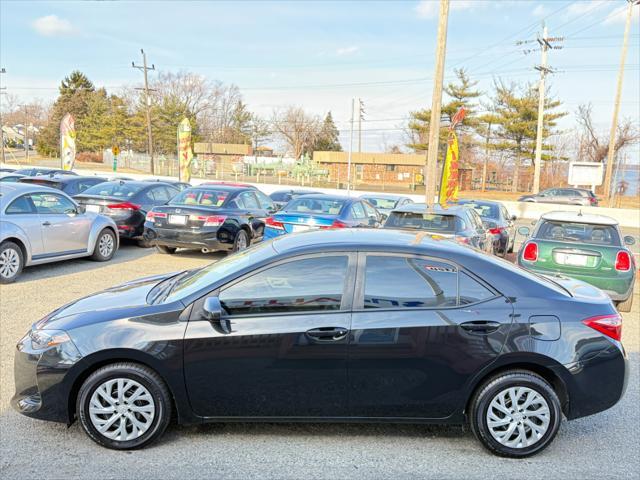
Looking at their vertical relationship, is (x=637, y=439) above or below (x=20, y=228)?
below

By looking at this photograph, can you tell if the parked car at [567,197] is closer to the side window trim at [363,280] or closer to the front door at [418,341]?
the side window trim at [363,280]

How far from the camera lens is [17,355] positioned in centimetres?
375

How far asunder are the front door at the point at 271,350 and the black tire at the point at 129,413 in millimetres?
196

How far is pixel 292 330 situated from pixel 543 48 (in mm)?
37127

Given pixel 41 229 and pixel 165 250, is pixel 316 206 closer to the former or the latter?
pixel 165 250

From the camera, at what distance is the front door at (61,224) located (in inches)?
350

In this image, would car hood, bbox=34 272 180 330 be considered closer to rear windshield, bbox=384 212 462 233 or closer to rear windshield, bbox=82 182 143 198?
rear windshield, bbox=384 212 462 233

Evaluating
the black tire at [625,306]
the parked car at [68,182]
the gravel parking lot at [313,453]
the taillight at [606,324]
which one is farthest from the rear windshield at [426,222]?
the parked car at [68,182]

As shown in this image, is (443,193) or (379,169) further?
(379,169)

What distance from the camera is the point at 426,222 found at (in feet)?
29.2

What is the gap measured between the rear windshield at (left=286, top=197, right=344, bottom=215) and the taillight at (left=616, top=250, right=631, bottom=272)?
16.4 feet

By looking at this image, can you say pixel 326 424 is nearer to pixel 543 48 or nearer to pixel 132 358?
pixel 132 358

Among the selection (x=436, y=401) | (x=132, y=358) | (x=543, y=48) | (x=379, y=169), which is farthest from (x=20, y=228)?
(x=379, y=169)

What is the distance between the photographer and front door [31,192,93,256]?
8.88 m
